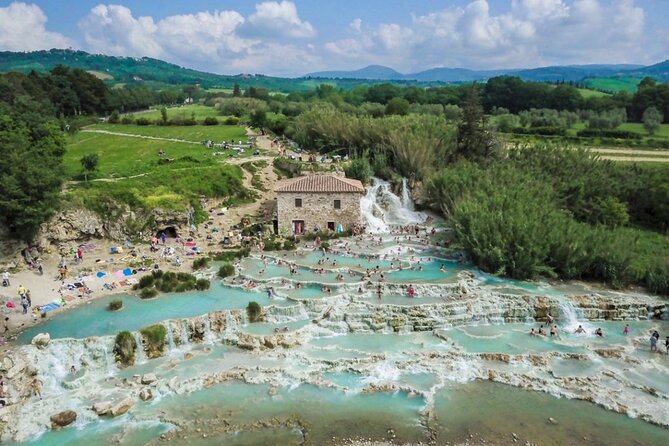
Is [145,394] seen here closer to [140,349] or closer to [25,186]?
[140,349]

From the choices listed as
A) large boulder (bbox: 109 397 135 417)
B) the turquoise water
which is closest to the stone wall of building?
the turquoise water

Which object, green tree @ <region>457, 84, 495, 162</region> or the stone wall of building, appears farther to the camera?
green tree @ <region>457, 84, 495, 162</region>

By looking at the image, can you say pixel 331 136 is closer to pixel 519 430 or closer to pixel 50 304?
pixel 50 304

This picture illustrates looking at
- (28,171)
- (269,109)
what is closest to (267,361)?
(28,171)

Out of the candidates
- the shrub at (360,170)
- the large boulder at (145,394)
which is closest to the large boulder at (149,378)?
the large boulder at (145,394)

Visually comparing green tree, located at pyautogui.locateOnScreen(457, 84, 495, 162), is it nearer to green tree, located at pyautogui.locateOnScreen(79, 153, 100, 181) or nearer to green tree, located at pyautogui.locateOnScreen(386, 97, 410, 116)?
green tree, located at pyautogui.locateOnScreen(386, 97, 410, 116)

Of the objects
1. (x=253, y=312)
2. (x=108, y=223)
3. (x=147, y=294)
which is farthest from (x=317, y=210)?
(x=108, y=223)

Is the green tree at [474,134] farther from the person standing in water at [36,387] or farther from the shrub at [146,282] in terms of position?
the person standing in water at [36,387]

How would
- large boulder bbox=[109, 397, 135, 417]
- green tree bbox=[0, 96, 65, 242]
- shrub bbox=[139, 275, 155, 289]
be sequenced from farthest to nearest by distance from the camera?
1. green tree bbox=[0, 96, 65, 242]
2. shrub bbox=[139, 275, 155, 289]
3. large boulder bbox=[109, 397, 135, 417]

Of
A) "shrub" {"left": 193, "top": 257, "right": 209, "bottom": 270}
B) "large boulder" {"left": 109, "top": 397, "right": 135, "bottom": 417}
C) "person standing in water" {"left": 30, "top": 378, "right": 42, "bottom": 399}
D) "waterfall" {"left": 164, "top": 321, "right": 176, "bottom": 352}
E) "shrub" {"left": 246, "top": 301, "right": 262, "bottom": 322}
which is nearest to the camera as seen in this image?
"large boulder" {"left": 109, "top": 397, "right": 135, "bottom": 417}
